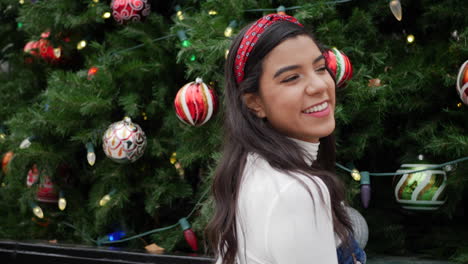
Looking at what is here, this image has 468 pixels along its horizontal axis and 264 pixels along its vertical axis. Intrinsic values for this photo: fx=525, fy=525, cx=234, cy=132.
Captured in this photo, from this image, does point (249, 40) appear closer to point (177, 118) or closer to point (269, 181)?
point (269, 181)

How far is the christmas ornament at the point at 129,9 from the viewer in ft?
8.79

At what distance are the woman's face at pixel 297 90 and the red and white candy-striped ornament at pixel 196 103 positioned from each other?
886mm

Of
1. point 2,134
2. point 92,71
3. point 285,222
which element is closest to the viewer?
point 285,222

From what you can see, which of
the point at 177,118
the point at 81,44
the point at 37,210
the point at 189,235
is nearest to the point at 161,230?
the point at 189,235

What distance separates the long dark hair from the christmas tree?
0.71m

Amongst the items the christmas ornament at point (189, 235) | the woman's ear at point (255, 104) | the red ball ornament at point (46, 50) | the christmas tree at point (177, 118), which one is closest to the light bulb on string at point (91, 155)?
the christmas tree at point (177, 118)

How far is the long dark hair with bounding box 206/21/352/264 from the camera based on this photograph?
1.24 metres

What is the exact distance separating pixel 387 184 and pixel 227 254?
1.50 meters

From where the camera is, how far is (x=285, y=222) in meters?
1.06

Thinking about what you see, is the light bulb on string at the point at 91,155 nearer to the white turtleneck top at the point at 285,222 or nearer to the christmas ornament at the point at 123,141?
the christmas ornament at the point at 123,141

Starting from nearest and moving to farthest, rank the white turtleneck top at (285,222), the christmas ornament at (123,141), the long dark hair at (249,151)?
the white turtleneck top at (285,222), the long dark hair at (249,151), the christmas ornament at (123,141)

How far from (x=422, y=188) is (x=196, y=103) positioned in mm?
1000

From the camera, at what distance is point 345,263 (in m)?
1.28

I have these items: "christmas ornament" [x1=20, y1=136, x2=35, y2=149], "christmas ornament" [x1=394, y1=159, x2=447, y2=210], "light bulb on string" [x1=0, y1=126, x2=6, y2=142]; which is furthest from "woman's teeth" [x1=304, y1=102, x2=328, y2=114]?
"light bulb on string" [x1=0, y1=126, x2=6, y2=142]
